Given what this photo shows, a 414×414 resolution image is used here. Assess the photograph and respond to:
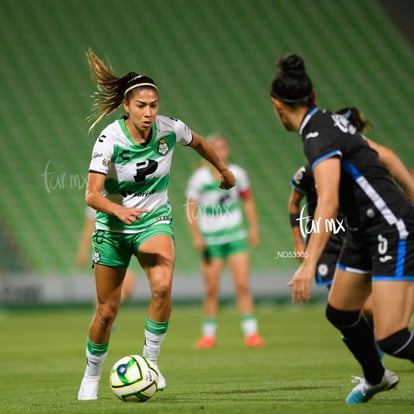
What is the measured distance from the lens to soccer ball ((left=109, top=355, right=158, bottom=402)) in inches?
253

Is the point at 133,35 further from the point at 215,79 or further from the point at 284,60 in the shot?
the point at 284,60

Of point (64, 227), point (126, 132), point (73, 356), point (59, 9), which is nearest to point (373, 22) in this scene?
point (59, 9)

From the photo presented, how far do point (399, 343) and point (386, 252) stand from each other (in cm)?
52

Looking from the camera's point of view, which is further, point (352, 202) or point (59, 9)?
point (59, 9)

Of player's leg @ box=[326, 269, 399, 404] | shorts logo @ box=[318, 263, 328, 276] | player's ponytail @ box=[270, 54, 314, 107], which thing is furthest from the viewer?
shorts logo @ box=[318, 263, 328, 276]

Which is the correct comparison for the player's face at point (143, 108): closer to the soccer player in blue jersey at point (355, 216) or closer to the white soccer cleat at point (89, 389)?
→ the soccer player in blue jersey at point (355, 216)

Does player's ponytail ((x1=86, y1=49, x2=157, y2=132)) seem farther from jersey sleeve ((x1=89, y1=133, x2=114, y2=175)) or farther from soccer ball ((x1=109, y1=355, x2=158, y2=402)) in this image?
soccer ball ((x1=109, y1=355, x2=158, y2=402))

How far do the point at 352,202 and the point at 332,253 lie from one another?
2736 mm

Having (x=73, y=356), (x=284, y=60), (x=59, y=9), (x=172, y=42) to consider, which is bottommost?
(x=73, y=356)

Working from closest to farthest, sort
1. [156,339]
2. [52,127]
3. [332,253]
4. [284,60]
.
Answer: [284,60]
[156,339]
[332,253]
[52,127]

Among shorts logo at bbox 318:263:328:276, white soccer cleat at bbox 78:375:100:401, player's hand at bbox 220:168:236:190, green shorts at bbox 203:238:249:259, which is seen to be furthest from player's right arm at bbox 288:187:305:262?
green shorts at bbox 203:238:249:259

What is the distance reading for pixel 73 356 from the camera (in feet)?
36.6

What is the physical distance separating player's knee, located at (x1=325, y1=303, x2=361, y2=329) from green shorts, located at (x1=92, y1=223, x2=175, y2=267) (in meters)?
1.57

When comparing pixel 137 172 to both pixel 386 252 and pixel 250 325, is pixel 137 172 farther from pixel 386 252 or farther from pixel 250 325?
pixel 250 325
